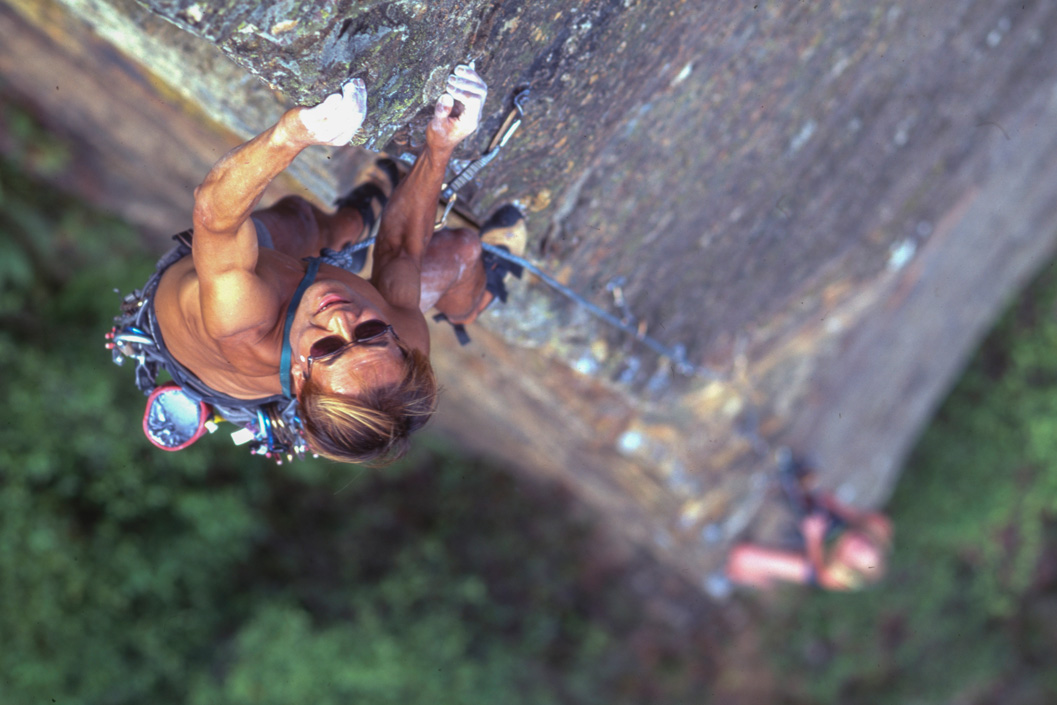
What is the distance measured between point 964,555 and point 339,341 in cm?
878

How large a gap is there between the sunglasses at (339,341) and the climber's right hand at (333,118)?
44cm

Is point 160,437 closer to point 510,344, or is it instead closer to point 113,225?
point 510,344

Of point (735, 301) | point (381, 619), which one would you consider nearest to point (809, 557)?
point (735, 301)

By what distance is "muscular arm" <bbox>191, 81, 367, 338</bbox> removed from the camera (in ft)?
5.56

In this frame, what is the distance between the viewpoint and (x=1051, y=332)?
25.9 feet

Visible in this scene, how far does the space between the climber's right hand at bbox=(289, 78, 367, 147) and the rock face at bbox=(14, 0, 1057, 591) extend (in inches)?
5.9

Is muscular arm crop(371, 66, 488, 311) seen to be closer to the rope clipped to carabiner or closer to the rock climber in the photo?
the rope clipped to carabiner

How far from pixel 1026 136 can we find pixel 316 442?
5.63 meters

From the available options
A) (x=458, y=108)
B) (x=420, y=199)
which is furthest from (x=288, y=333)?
(x=458, y=108)

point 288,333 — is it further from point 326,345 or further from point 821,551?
point 821,551

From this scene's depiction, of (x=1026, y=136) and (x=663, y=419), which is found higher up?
(x=1026, y=136)

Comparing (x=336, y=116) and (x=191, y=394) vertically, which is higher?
(x=336, y=116)

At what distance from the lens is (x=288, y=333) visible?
187 cm

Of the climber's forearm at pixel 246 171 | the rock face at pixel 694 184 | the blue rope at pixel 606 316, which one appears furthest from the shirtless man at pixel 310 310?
the blue rope at pixel 606 316
